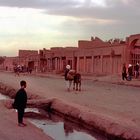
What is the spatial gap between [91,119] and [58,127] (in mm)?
1404

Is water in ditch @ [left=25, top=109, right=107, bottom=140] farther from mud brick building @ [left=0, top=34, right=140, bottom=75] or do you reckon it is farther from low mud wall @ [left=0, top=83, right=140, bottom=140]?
mud brick building @ [left=0, top=34, right=140, bottom=75]

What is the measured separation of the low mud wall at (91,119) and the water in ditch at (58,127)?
28 cm

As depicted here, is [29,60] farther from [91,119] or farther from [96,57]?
[91,119]

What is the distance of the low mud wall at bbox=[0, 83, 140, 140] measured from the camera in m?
15.6

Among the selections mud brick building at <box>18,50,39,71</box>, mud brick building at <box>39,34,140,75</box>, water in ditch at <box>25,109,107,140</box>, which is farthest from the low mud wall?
mud brick building at <box>18,50,39,71</box>

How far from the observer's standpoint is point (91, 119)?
1900 centimetres

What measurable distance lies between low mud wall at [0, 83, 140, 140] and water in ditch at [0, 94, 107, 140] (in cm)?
28

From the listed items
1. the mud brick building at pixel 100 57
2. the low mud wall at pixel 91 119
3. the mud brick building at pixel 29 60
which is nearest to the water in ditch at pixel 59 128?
the low mud wall at pixel 91 119

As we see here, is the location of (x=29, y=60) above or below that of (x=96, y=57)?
below

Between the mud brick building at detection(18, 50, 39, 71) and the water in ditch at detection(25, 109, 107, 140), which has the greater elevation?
the mud brick building at detection(18, 50, 39, 71)

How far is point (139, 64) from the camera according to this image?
184 ft

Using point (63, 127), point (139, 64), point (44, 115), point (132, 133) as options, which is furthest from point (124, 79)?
point (132, 133)

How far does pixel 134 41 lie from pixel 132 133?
1684 inches

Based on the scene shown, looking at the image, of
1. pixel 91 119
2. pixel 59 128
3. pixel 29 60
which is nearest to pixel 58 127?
pixel 59 128
